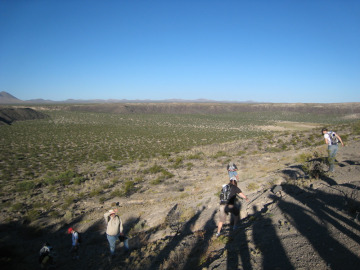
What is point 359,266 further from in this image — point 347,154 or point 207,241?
point 347,154

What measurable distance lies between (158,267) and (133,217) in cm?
359

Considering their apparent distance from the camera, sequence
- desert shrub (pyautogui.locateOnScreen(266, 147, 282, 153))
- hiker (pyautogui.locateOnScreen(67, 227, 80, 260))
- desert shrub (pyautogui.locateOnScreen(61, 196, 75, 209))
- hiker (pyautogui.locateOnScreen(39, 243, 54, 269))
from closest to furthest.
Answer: hiker (pyautogui.locateOnScreen(39, 243, 54, 269)), hiker (pyautogui.locateOnScreen(67, 227, 80, 260)), desert shrub (pyautogui.locateOnScreen(61, 196, 75, 209)), desert shrub (pyautogui.locateOnScreen(266, 147, 282, 153))

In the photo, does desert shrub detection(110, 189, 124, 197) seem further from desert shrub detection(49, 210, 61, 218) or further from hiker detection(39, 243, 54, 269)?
hiker detection(39, 243, 54, 269)

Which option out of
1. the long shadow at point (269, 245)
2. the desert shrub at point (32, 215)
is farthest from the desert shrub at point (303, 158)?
the desert shrub at point (32, 215)

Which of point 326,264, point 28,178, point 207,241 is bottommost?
point 28,178

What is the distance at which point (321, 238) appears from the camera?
4348mm

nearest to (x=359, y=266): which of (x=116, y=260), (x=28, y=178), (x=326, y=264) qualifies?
(x=326, y=264)

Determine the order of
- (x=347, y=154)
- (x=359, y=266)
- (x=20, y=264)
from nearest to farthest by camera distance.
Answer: (x=359, y=266)
(x=20, y=264)
(x=347, y=154)

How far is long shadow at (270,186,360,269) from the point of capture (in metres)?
3.62

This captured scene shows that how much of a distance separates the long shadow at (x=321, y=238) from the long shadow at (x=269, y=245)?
1.92ft

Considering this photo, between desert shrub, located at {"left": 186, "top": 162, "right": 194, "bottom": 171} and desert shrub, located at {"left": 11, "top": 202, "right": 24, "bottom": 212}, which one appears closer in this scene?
desert shrub, located at {"left": 11, "top": 202, "right": 24, "bottom": 212}

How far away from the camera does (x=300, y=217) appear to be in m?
5.32

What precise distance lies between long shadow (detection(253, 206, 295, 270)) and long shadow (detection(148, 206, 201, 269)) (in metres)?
2.22

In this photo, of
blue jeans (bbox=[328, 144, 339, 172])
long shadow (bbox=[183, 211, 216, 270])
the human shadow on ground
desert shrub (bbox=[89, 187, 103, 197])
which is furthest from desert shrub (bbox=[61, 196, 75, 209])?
blue jeans (bbox=[328, 144, 339, 172])
